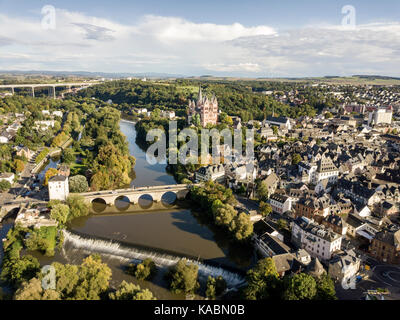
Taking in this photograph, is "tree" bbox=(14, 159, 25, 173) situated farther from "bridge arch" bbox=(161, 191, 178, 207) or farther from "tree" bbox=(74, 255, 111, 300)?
"tree" bbox=(74, 255, 111, 300)

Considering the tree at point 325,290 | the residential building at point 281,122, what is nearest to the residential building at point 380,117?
the residential building at point 281,122

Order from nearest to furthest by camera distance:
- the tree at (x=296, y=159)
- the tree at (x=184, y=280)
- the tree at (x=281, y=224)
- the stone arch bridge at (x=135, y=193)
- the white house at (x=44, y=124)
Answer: the tree at (x=184, y=280)
the tree at (x=281, y=224)
the stone arch bridge at (x=135, y=193)
the tree at (x=296, y=159)
the white house at (x=44, y=124)

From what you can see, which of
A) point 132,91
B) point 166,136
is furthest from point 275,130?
point 132,91

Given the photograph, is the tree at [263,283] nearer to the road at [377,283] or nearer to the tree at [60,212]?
the road at [377,283]

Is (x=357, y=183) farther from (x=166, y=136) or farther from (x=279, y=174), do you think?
(x=166, y=136)

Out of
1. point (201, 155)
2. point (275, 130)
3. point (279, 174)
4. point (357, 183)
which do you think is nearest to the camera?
point (357, 183)

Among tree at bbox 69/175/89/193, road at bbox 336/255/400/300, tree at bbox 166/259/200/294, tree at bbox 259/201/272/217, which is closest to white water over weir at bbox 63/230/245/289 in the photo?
tree at bbox 166/259/200/294
